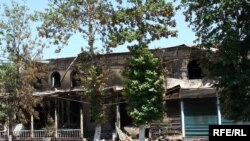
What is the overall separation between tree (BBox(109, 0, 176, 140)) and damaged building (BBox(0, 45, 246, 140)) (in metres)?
1.75

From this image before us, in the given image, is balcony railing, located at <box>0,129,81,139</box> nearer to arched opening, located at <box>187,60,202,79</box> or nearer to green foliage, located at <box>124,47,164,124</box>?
green foliage, located at <box>124,47,164,124</box>

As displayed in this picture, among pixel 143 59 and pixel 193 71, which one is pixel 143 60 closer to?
pixel 143 59

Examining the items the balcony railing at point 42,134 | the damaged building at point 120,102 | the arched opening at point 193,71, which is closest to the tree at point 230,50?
the damaged building at point 120,102

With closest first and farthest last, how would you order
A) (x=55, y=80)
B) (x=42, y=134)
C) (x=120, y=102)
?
(x=120, y=102) < (x=42, y=134) < (x=55, y=80)

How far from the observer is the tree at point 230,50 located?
18.7 meters

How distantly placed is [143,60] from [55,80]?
13.4 m

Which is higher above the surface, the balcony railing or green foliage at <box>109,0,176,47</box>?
green foliage at <box>109,0,176,47</box>

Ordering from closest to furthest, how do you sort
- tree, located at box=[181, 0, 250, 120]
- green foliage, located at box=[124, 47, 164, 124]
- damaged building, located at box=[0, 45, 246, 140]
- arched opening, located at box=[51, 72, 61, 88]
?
tree, located at box=[181, 0, 250, 120], green foliage, located at box=[124, 47, 164, 124], damaged building, located at box=[0, 45, 246, 140], arched opening, located at box=[51, 72, 61, 88]

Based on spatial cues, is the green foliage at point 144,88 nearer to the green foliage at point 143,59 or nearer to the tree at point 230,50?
the green foliage at point 143,59

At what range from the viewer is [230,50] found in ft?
61.5

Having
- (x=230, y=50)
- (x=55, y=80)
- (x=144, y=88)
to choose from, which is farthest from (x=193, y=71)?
(x=230, y=50)

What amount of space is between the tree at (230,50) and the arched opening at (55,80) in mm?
20970

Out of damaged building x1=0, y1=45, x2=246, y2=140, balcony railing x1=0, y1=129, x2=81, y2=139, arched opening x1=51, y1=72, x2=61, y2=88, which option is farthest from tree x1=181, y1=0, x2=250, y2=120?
arched opening x1=51, y1=72, x2=61, y2=88

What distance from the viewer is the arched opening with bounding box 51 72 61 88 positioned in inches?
1535
